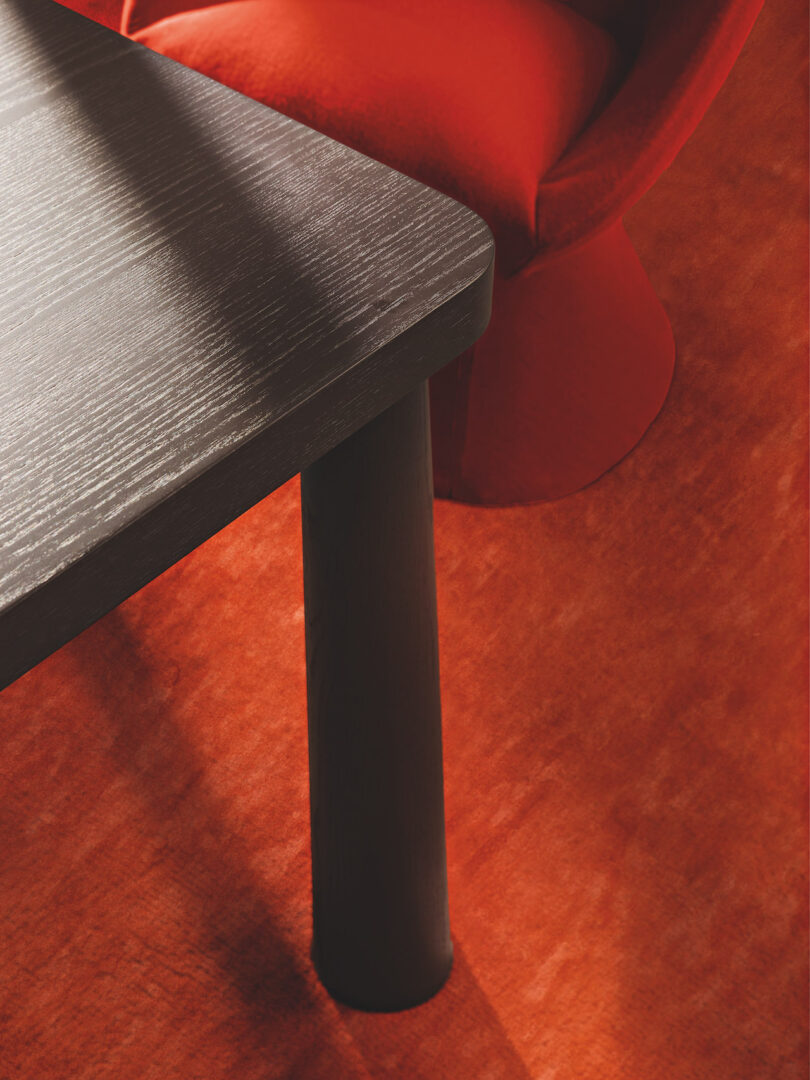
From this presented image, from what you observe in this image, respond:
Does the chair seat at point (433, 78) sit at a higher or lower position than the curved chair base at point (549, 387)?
higher

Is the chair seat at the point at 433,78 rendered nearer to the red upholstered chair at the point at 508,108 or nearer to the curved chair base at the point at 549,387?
the red upholstered chair at the point at 508,108

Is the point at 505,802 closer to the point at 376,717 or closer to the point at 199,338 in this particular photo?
the point at 376,717

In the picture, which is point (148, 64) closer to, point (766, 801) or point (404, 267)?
point (404, 267)

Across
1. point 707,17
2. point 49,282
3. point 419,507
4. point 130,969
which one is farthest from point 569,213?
point 130,969

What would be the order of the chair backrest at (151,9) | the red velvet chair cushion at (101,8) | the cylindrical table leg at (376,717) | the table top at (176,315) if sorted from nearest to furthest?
the table top at (176,315) → the cylindrical table leg at (376,717) → the chair backrest at (151,9) → the red velvet chair cushion at (101,8)

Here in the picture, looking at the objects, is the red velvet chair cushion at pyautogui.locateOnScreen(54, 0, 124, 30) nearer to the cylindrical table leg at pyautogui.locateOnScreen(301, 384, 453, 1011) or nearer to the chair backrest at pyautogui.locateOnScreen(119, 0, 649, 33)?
the chair backrest at pyautogui.locateOnScreen(119, 0, 649, 33)

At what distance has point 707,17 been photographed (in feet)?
3.02

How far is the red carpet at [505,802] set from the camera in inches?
33.1

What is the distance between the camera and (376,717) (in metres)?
0.65

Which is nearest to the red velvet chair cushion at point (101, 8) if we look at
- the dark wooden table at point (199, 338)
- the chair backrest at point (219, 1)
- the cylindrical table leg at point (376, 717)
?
the chair backrest at point (219, 1)

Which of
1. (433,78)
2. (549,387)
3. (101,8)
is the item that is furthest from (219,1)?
(101,8)

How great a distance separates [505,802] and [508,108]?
2.10 feet

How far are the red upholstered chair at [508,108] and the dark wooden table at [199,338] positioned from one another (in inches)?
16.7

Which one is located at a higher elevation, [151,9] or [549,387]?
[151,9]
